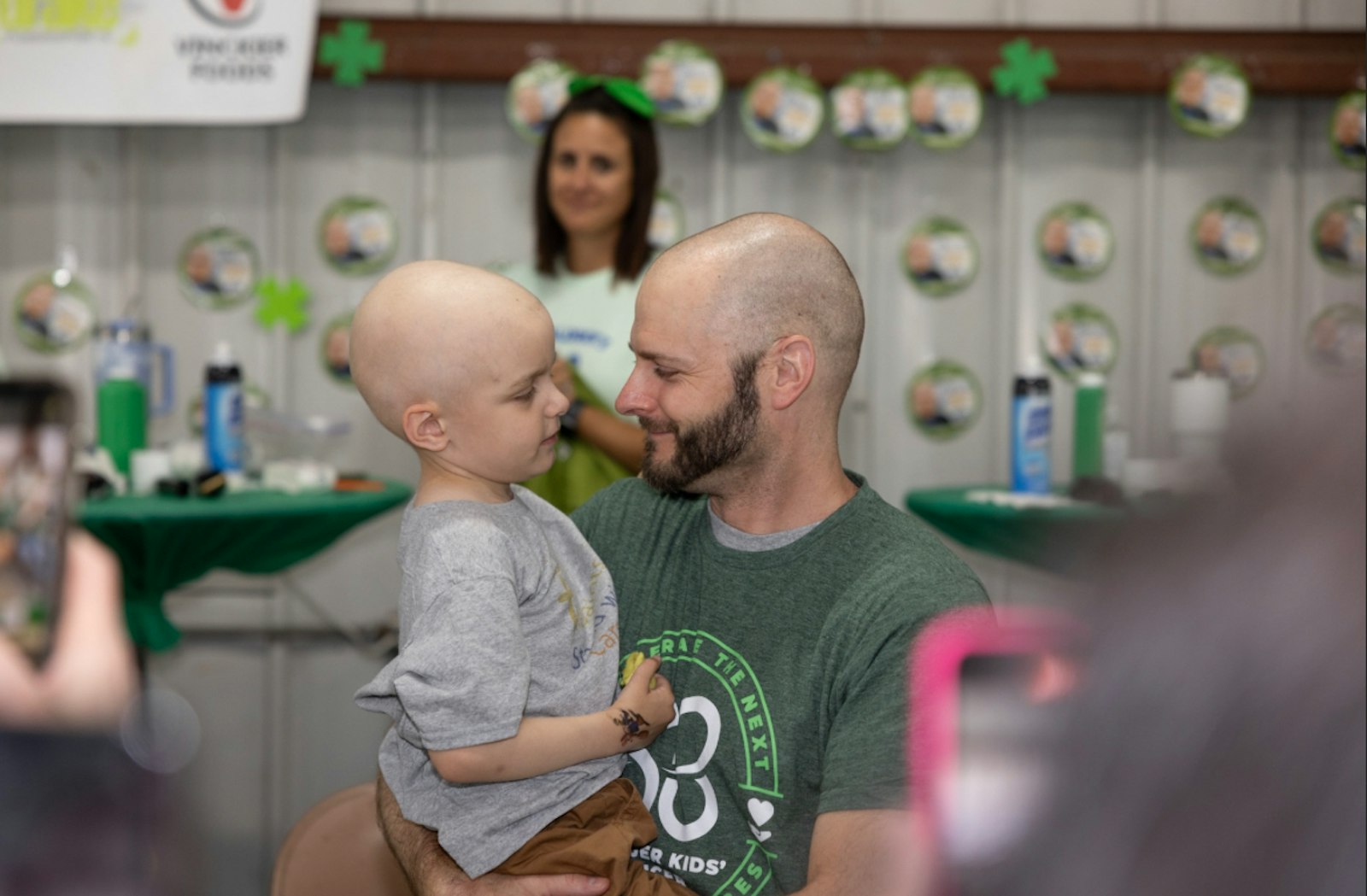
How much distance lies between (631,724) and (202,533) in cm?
133

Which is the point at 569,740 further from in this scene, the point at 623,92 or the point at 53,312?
the point at 53,312

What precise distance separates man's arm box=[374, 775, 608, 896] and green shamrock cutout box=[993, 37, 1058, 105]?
271 centimetres

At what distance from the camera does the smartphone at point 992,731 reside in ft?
1.05

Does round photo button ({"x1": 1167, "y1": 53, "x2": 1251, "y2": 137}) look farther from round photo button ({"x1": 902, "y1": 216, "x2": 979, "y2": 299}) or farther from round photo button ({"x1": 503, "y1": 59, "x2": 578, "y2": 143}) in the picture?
round photo button ({"x1": 503, "y1": 59, "x2": 578, "y2": 143})

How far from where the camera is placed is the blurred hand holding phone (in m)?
0.41

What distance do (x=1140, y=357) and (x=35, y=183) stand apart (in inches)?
122

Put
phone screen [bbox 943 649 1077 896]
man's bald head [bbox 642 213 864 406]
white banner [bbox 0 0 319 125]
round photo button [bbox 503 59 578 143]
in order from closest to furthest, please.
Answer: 1. phone screen [bbox 943 649 1077 896]
2. man's bald head [bbox 642 213 864 406]
3. white banner [bbox 0 0 319 125]
4. round photo button [bbox 503 59 578 143]

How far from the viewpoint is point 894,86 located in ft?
11.3

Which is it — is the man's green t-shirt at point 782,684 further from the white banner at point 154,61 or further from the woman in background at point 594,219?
the white banner at point 154,61

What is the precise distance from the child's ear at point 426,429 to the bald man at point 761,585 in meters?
0.22

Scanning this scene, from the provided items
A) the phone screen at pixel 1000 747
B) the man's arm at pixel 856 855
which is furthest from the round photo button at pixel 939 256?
the phone screen at pixel 1000 747

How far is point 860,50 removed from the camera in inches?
136

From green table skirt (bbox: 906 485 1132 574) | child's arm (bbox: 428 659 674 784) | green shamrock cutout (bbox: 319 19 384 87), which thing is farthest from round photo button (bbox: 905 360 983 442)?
child's arm (bbox: 428 659 674 784)

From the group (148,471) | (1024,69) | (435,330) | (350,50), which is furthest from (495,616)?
(1024,69)
